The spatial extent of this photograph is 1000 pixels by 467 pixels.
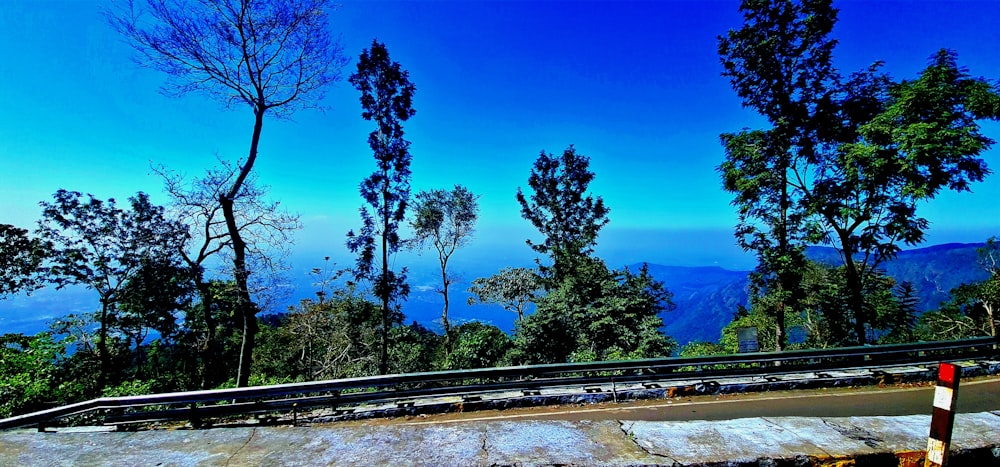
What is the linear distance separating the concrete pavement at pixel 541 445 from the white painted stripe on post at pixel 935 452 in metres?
0.05

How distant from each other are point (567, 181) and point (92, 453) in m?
24.7

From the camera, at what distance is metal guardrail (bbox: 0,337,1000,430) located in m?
6.27

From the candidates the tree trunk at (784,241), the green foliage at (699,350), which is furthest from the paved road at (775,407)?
the green foliage at (699,350)

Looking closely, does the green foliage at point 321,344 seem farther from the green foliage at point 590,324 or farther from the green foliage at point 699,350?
the green foliage at point 699,350

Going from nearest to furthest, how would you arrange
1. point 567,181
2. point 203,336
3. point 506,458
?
1. point 506,458
2. point 203,336
3. point 567,181

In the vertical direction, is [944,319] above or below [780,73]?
below

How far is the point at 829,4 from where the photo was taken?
43.1ft

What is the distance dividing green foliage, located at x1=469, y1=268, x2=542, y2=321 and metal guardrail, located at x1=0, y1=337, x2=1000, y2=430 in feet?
69.3

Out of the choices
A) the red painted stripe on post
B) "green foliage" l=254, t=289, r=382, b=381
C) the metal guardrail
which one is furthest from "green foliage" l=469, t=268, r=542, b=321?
the red painted stripe on post

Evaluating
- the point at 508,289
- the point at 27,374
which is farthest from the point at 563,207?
the point at 27,374

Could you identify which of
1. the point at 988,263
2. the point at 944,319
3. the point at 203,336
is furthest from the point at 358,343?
the point at 988,263

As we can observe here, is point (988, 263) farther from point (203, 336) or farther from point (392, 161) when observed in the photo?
point (203, 336)

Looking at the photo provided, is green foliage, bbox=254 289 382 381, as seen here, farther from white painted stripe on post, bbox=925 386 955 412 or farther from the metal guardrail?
white painted stripe on post, bbox=925 386 955 412

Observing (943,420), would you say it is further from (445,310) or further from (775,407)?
(445,310)
